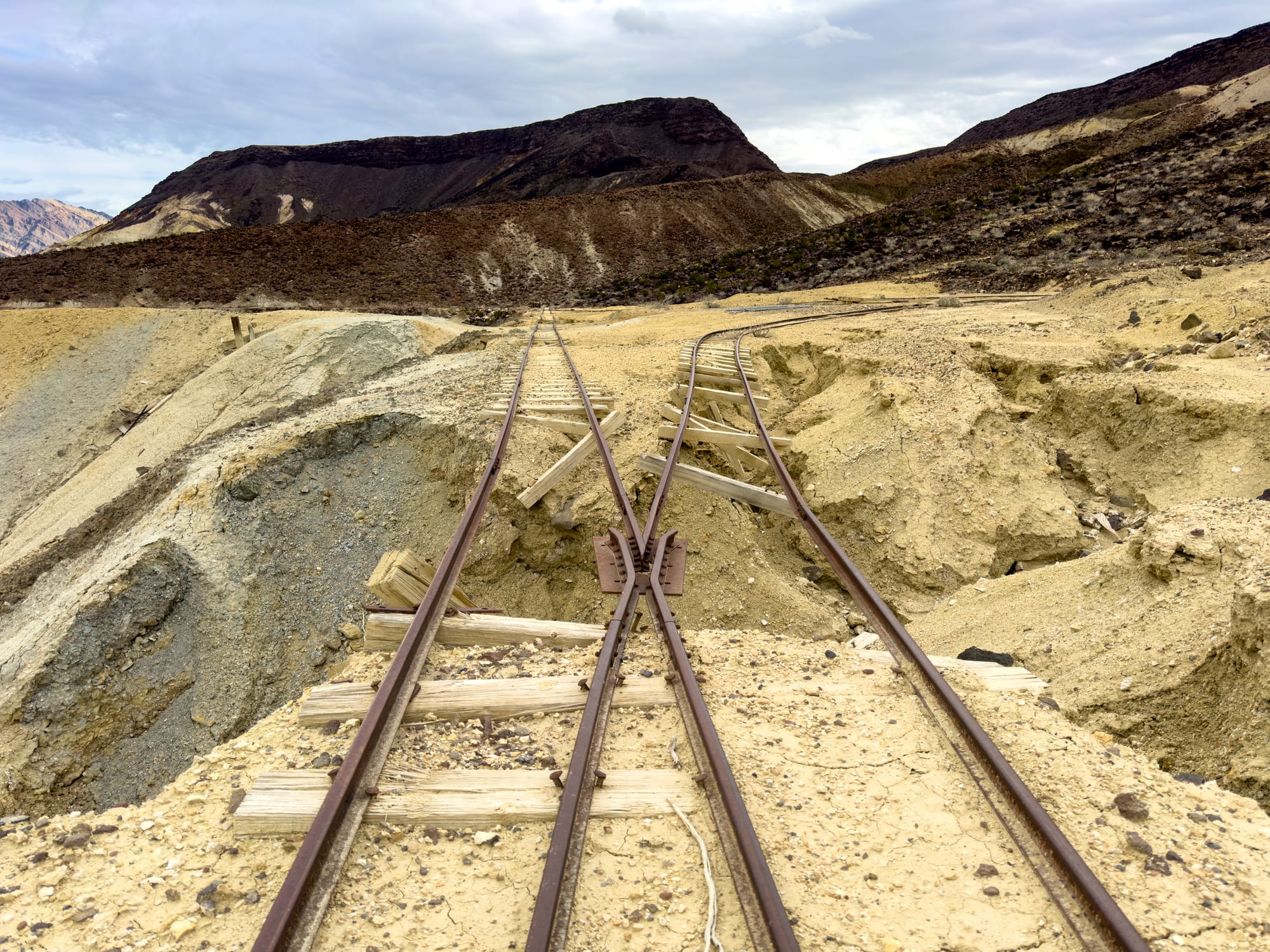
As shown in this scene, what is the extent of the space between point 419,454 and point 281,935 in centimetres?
690

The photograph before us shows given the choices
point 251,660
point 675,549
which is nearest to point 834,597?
point 675,549

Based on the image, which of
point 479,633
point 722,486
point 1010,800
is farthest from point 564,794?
point 722,486

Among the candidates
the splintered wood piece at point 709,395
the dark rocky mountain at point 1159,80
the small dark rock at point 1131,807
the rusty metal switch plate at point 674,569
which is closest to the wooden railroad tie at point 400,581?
the rusty metal switch plate at point 674,569

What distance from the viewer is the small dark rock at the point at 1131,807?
289 cm

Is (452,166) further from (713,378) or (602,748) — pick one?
(602,748)

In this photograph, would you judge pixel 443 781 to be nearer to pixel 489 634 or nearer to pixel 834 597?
pixel 489 634

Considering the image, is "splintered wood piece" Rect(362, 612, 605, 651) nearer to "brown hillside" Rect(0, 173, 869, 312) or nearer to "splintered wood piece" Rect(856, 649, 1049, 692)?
"splintered wood piece" Rect(856, 649, 1049, 692)

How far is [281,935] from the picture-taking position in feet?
7.67

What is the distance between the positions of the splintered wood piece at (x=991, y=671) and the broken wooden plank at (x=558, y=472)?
146 inches

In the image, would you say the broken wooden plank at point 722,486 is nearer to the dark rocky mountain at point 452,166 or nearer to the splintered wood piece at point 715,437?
Answer: the splintered wood piece at point 715,437

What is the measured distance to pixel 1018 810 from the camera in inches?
115

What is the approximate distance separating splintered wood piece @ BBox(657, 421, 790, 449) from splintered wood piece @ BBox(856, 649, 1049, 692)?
4.35 metres

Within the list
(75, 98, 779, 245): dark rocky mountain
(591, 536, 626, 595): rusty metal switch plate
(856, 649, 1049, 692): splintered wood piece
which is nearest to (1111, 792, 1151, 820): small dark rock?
(856, 649, 1049, 692): splintered wood piece

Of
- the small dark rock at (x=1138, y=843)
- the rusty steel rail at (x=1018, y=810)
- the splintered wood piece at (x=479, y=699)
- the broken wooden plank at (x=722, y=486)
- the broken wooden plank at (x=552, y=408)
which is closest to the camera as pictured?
the rusty steel rail at (x=1018, y=810)
